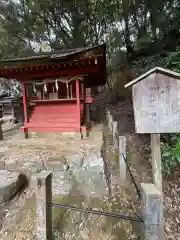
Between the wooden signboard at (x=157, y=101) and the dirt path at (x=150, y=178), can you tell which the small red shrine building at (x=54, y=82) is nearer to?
the dirt path at (x=150, y=178)

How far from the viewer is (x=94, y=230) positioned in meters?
2.54

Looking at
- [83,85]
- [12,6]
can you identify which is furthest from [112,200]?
[12,6]

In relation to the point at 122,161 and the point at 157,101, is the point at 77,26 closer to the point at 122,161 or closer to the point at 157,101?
the point at 122,161

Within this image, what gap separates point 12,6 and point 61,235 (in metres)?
12.4

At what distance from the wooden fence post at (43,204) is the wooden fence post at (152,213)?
1116 mm

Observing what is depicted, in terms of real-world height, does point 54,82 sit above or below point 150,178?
above

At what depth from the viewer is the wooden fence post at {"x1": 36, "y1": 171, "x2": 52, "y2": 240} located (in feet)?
6.53

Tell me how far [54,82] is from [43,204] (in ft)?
14.6

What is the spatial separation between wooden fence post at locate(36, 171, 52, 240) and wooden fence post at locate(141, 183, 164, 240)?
1116 millimetres

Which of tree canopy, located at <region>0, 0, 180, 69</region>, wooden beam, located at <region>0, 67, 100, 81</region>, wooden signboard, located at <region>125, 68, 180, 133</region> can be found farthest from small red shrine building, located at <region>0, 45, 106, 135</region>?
tree canopy, located at <region>0, 0, 180, 69</region>

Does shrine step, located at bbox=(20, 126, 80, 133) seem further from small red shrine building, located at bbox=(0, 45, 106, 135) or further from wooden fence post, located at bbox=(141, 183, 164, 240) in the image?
wooden fence post, located at bbox=(141, 183, 164, 240)

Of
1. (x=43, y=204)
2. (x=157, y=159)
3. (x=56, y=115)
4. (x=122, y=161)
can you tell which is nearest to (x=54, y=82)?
(x=56, y=115)

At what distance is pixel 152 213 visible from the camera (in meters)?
1.50

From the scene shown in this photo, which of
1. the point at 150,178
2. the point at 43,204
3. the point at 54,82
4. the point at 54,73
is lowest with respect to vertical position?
the point at 150,178
